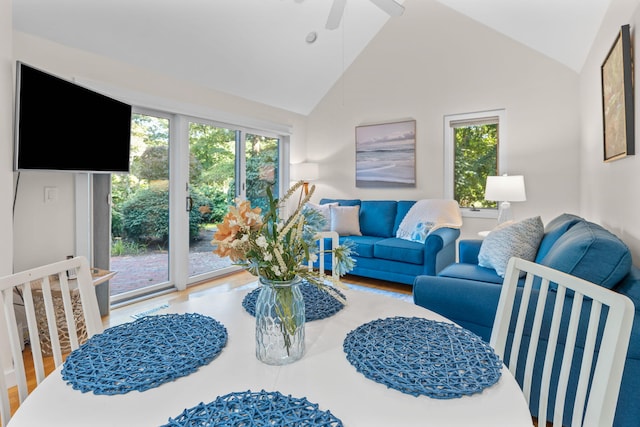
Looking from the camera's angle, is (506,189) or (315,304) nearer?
(315,304)

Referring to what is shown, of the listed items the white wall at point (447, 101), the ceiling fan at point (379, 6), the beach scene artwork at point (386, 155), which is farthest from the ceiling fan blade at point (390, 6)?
the beach scene artwork at point (386, 155)

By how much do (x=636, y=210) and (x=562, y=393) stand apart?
4.81 feet

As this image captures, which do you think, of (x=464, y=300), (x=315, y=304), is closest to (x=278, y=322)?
(x=315, y=304)

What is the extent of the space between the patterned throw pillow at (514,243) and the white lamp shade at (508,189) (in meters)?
0.97

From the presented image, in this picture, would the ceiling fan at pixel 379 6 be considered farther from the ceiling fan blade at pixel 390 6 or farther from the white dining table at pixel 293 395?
the white dining table at pixel 293 395

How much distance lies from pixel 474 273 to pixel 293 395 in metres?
2.18

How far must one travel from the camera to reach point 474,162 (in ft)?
14.1

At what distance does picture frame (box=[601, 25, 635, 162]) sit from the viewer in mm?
1838

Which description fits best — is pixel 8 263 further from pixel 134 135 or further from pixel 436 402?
pixel 436 402

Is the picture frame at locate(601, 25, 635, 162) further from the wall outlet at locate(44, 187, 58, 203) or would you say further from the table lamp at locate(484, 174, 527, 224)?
the wall outlet at locate(44, 187, 58, 203)

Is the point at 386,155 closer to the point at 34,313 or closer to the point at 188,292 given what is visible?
the point at 188,292

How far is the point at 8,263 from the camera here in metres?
2.01

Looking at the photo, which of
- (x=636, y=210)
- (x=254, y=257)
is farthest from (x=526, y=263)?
(x=636, y=210)

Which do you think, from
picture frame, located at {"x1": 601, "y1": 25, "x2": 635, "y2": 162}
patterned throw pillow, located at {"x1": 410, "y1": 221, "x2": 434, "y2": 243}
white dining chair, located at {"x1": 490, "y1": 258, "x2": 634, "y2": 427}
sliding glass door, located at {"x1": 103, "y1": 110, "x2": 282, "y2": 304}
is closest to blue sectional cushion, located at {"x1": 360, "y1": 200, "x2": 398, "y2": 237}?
patterned throw pillow, located at {"x1": 410, "y1": 221, "x2": 434, "y2": 243}
